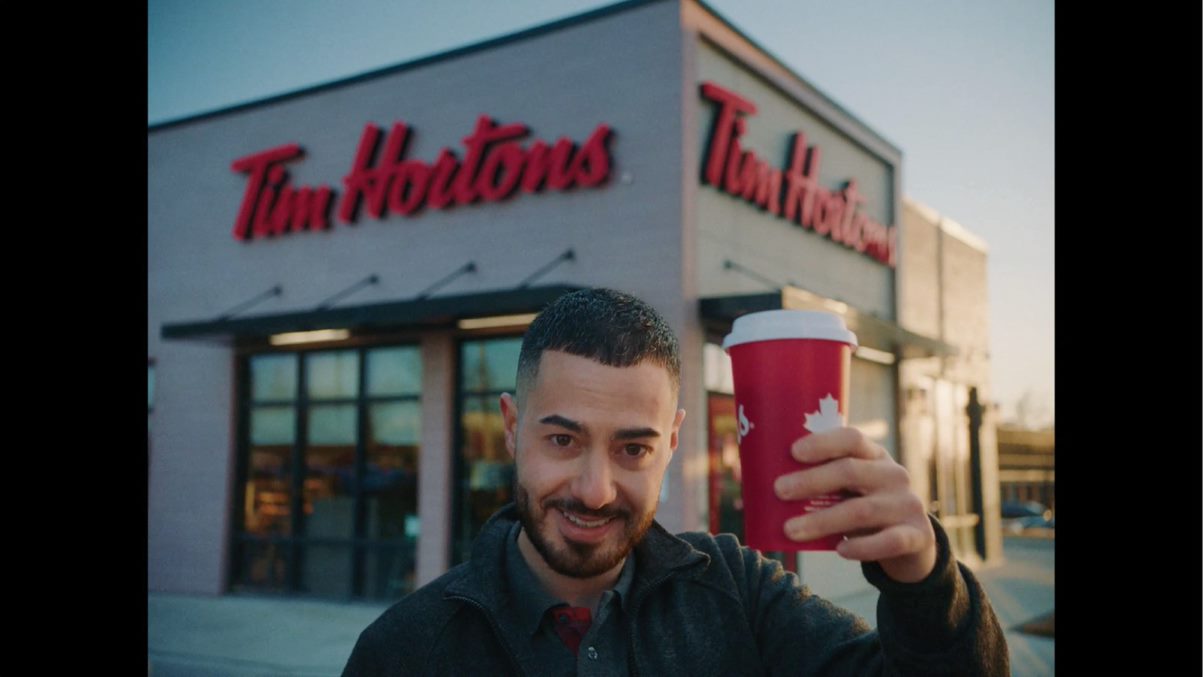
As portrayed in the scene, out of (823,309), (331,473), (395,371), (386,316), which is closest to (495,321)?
(386,316)

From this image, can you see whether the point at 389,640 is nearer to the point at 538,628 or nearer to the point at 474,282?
the point at 538,628

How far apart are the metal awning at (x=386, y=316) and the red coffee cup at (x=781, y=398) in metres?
6.74

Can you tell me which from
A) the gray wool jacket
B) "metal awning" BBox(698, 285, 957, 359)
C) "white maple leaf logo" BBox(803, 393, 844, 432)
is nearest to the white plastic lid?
"white maple leaf logo" BBox(803, 393, 844, 432)

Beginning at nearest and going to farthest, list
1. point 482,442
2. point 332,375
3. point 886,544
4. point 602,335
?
point 886,544, point 602,335, point 482,442, point 332,375

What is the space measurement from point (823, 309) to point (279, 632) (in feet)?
20.9

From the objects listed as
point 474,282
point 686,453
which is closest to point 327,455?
point 474,282

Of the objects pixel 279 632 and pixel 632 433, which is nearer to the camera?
pixel 632 433

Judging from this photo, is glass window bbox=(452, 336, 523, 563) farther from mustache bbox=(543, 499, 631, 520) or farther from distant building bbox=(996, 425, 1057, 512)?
distant building bbox=(996, 425, 1057, 512)

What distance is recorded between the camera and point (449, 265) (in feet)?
33.7

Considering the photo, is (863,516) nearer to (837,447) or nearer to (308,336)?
(837,447)

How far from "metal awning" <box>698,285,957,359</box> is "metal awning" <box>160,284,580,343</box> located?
1.44m

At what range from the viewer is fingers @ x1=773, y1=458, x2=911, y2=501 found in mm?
1449

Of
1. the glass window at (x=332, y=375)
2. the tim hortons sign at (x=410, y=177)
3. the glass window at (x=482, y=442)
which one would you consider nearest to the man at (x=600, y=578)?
the tim hortons sign at (x=410, y=177)
